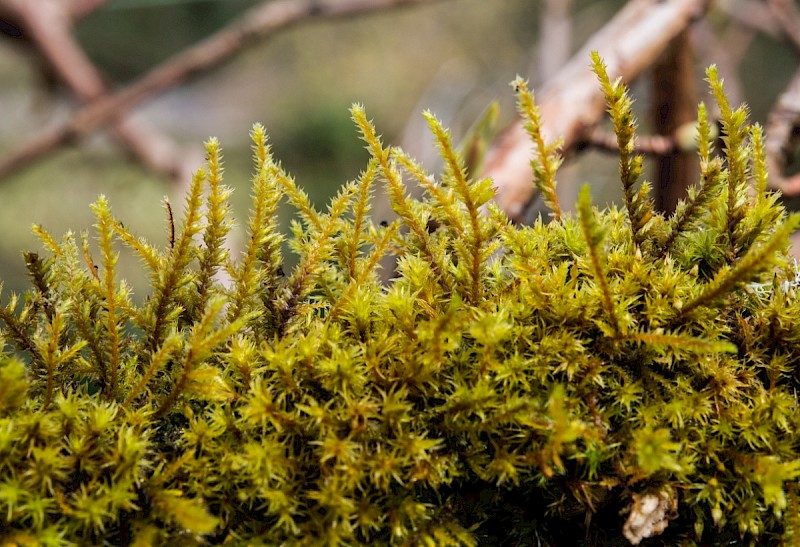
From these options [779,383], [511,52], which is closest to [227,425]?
[779,383]

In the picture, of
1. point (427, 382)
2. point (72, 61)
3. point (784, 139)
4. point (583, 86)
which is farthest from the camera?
point (72, 61)

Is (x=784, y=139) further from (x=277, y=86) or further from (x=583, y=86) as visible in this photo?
(x=277, y=86)

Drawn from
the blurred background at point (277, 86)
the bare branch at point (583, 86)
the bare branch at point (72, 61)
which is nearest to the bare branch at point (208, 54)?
the bare branch at point (72, 61)

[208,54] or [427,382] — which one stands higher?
[208,54]

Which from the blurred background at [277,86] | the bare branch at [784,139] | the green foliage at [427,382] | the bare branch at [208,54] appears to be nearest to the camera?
the green foliage at [427,382]

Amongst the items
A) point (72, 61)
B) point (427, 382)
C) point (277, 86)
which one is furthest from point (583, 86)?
point (277, 86)

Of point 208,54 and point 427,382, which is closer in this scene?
point 427,382

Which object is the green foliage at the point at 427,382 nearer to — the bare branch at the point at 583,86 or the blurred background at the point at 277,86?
the bare branch at the point at 583,86

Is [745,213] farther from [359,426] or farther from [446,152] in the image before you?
[359,426]
